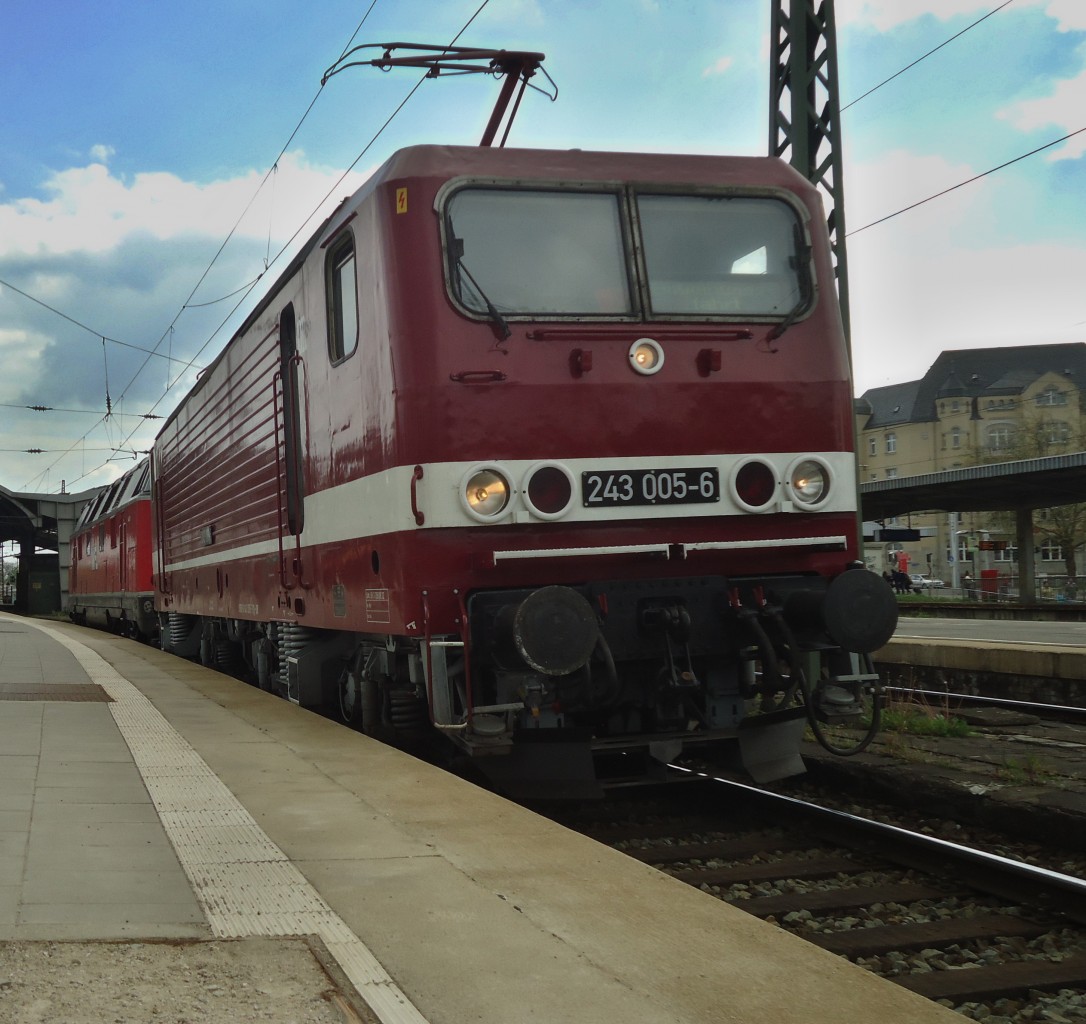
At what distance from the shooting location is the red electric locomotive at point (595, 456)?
5945 millimetres

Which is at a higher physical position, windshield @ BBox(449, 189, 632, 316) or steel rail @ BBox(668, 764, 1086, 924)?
windshield @ BBox(449, 189, 632, 316)

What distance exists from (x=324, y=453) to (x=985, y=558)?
68803 millimetres

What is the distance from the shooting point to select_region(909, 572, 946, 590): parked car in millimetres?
59444

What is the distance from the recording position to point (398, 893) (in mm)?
4035

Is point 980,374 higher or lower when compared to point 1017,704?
higher

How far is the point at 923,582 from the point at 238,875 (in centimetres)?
6752

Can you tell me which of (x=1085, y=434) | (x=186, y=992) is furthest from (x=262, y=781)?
(x=1085, y=434)

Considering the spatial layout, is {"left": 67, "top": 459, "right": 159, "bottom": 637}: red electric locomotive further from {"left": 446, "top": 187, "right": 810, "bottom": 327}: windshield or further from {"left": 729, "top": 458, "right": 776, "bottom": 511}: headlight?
{"left": 729, "top": 458, "right": 776, "bottom": 511}: headlight

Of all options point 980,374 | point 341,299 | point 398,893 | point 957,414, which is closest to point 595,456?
point 341,299

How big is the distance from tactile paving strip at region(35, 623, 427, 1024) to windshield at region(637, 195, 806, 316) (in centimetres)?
324

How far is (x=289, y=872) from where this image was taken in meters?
4.27

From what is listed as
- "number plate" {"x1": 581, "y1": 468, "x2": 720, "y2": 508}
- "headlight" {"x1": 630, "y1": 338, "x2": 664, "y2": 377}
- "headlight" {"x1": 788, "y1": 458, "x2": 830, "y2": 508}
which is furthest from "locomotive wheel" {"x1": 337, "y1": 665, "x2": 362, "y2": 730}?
"headlight" {"x1": 788, "y1": 458, "x2": 830, "y2": 508}

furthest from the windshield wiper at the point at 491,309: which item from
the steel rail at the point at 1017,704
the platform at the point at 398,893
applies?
the steel rail at the point at 1017,704

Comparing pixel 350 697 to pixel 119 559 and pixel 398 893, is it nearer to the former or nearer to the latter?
pixel 398 893
